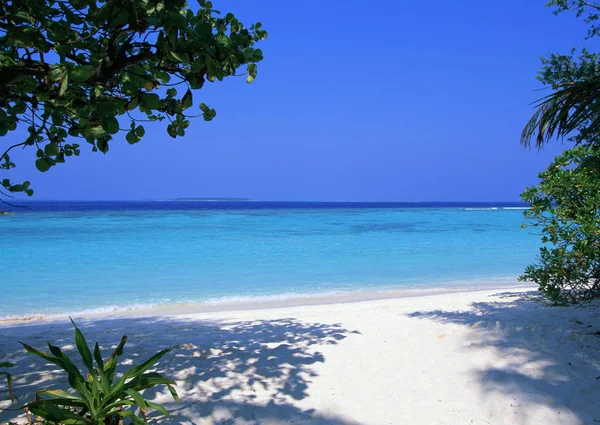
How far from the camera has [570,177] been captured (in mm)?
5195

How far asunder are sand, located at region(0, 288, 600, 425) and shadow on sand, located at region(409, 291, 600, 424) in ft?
0.04

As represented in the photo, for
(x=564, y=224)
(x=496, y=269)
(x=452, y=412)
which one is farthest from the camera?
(x=496, y=269)

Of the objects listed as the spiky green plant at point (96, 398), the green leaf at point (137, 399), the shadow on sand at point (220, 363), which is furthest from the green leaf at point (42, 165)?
the shadow on sand at point (220, 363)

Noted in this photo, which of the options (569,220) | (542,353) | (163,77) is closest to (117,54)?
(163,77)

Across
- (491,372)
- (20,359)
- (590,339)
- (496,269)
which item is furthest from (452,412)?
(496,269)

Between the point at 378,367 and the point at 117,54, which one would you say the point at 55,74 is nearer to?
the point at 117,54

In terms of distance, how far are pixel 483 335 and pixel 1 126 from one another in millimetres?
4585

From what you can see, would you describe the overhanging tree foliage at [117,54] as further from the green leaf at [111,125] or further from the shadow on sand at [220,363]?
the shadow on sand at [220,363]

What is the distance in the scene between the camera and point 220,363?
4.16 meters

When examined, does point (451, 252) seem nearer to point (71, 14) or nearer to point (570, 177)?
point (570, 177)

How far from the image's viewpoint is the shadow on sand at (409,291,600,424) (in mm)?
3246

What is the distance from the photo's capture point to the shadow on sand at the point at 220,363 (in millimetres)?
3146

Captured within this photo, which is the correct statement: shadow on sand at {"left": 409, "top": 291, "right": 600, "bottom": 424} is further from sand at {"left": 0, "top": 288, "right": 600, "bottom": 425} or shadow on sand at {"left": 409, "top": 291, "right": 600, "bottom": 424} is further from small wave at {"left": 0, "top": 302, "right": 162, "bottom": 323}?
small wave at {"left": 0, "top": 302, "right": 162, "bottom": 323}

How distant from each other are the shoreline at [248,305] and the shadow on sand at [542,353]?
157 inches
